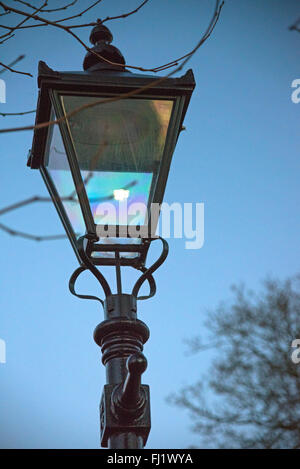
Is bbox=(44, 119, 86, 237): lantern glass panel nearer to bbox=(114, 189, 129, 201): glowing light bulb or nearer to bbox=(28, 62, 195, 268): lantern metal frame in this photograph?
bbox=(28, 62, 195, 268): lantern metal frame

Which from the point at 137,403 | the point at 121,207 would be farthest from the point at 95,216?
the point at 137,403

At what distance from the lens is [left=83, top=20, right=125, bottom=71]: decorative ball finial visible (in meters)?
2.37

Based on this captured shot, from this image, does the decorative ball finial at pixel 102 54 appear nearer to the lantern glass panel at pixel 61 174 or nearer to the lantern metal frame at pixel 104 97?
the lantern metal frame at pixel 104 97

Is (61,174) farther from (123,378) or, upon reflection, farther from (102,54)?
(123,378)

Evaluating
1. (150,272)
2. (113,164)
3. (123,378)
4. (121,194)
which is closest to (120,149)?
(113,164)

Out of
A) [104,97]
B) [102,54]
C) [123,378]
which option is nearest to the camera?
[123,378]

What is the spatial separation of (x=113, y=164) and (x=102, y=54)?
0.59 meters

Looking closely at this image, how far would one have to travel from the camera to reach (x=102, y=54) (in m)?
2.61

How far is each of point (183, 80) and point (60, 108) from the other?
17.7 inches

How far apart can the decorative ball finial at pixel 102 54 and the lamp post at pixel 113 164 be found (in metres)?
0.02

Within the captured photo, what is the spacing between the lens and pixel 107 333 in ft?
6.99

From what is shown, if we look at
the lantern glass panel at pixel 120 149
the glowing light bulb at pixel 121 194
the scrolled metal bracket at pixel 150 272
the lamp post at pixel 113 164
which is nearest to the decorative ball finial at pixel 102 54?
the lamp post at pixel 113 164

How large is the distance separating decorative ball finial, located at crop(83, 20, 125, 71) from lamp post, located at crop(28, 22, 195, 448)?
0.07 feet
